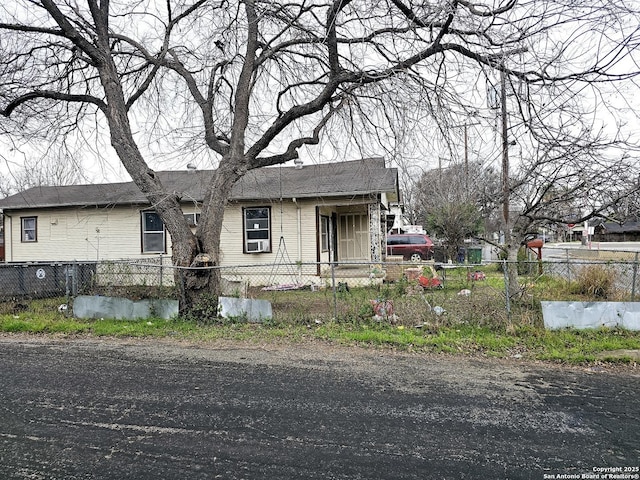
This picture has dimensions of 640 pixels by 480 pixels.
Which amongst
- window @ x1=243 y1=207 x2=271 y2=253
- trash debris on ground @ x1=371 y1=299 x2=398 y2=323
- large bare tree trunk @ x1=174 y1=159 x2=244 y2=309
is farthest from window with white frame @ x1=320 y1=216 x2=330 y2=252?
trash debris on ground @ x1=371 y1=299 x2=398 y2=323

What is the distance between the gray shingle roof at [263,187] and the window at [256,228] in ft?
2.23

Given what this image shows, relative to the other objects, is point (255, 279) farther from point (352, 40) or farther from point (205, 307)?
point (352, 40)

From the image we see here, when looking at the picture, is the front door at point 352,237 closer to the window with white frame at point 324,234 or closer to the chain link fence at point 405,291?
the window with white frame at point 324,234

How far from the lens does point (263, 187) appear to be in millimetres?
14219

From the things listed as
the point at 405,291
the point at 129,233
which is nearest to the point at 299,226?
the point at 405,291

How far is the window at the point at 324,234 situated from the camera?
46.8 ft

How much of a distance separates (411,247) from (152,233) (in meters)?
12.4

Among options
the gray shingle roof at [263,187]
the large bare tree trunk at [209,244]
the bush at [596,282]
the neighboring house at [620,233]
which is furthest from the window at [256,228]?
the neighboring house at [620,233]

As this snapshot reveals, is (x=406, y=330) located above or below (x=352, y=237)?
below

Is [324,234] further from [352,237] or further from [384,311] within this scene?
[384,311]

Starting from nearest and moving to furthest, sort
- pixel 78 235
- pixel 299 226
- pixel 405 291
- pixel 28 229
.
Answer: pixel 405 291 → pixel 299 226 → pixel 78 235 → pixel 28 229

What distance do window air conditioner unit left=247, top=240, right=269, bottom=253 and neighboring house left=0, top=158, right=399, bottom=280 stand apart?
0.03m

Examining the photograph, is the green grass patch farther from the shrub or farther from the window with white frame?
the window with white frame

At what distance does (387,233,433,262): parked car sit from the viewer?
809 inches
